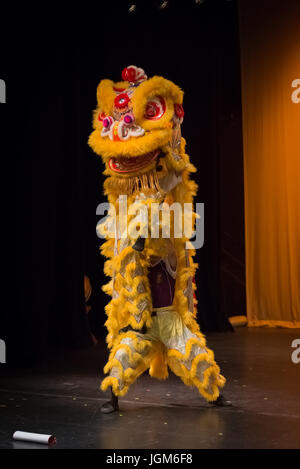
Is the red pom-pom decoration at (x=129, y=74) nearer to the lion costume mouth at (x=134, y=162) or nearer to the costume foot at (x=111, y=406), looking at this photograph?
the lion costume mouth at (x=134, y=162)

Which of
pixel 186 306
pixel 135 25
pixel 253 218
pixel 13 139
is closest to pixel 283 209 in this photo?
pixel 253 218

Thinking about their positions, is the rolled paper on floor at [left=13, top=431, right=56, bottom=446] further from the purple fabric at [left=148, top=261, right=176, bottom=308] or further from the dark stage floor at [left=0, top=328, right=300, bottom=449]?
the purple fabric at [left=148, top=261, right=176, bottom=308]

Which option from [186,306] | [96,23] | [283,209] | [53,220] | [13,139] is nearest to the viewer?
[186,306]

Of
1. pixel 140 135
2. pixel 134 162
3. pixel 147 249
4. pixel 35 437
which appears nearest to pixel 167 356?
pixel 147 249

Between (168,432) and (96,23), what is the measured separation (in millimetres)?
4093

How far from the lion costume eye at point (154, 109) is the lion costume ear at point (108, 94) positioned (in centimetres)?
19

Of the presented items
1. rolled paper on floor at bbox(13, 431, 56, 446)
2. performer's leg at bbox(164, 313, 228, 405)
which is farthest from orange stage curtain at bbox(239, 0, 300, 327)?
rolled paper on floor at bbox(13, 431, 56, 446)

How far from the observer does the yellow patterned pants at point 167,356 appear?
2.93m

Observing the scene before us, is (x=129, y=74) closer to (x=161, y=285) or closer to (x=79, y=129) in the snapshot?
(x=161, y=285)

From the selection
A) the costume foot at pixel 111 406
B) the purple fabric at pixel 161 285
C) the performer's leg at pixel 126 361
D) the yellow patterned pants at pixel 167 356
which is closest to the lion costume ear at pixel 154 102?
the purple fabric at pixel 161 285

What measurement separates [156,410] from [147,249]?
0.78 meters

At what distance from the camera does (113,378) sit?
2.93 meters

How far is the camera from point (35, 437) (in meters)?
2.46
